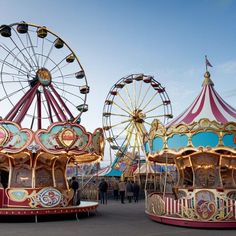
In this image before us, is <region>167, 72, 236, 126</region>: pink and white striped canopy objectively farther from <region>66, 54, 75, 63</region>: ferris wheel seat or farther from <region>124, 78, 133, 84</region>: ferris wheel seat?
<region>124, 78, 133, 84</region>: ferris wheel seat

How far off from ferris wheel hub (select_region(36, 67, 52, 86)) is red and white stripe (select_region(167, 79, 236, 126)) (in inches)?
208

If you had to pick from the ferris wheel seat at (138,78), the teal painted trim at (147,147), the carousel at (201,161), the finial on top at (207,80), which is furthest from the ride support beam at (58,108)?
the ferris wheel seat at (138,78)

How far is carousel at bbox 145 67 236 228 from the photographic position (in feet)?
31.3

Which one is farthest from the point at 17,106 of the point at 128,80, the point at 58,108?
the point at 128,80

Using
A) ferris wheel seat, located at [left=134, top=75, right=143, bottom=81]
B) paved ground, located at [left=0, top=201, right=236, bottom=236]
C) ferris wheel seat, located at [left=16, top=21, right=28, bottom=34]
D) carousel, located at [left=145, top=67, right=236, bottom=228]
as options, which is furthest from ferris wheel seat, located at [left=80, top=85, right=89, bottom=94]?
ferris wheel seat, located at [left=134, top=75, right=143, bottom=81]

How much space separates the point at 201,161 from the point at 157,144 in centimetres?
156

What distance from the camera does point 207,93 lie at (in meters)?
12.5

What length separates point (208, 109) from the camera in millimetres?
11641

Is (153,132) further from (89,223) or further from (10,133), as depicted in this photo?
(10,133)

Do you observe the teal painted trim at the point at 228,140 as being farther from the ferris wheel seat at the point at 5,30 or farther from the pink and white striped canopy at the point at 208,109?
the ferris wheel seat at the point at 5,30

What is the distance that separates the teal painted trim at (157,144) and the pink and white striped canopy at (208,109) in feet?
2.10

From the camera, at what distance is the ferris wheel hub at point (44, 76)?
14117 millimetres

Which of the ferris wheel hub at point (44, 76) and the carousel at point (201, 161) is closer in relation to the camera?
the carousel at point (201, 161)

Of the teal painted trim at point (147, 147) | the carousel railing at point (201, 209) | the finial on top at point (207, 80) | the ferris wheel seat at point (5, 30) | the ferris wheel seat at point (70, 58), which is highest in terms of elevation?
the ferris wheel seat at point (5, 30)
